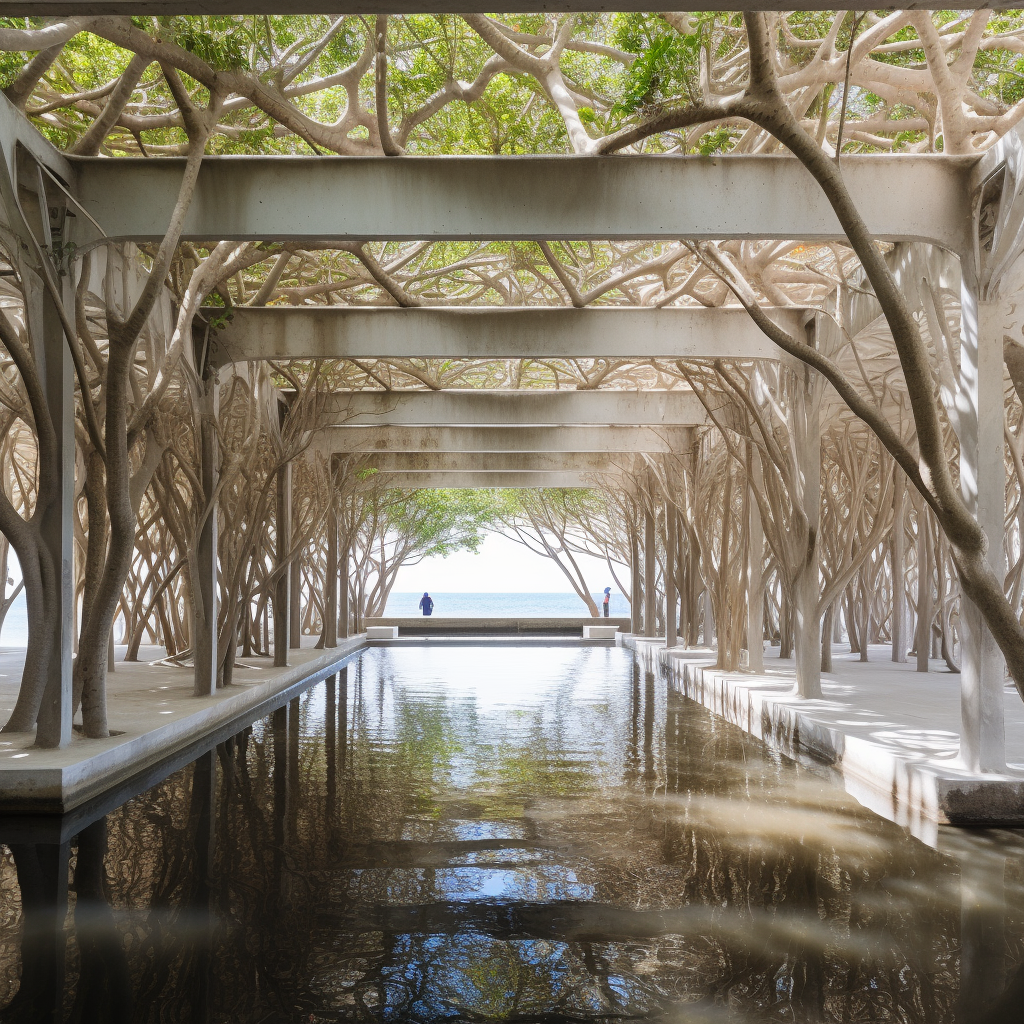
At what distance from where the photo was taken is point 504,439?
1545cm

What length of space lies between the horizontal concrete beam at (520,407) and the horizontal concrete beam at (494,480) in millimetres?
6888

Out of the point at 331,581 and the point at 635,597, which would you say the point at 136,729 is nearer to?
the point at 331,581

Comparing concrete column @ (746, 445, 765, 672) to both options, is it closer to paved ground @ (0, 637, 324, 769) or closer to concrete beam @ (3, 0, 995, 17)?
paved ground @ (0, 637, 324, 769)

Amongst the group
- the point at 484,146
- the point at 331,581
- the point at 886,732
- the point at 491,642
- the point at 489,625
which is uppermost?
the point at 484,146

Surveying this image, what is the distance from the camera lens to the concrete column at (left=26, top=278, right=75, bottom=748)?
19.5ft

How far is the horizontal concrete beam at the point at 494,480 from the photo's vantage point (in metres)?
20.2

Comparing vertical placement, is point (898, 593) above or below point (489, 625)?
above

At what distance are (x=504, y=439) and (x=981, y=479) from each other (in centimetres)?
1021

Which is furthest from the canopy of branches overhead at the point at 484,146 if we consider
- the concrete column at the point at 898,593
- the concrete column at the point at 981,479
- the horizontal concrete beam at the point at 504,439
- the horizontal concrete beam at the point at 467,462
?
the horizontal concrete beam at the point at 467,462

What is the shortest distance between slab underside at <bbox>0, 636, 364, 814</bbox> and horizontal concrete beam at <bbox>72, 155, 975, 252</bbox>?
10.3ft

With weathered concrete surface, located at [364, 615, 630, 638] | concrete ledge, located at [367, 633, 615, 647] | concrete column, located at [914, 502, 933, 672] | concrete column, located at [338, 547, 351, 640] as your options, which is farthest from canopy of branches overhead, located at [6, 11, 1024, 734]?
weathered concrete surface, located at [364, 615, 630, 638]

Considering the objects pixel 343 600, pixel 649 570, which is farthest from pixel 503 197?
pixel 343 600

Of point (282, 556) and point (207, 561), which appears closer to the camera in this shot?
point (207, 561)

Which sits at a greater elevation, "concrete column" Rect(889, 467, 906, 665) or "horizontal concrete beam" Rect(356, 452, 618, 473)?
"horizontal concrete beam" Rect(356, 452, 618, 473)
